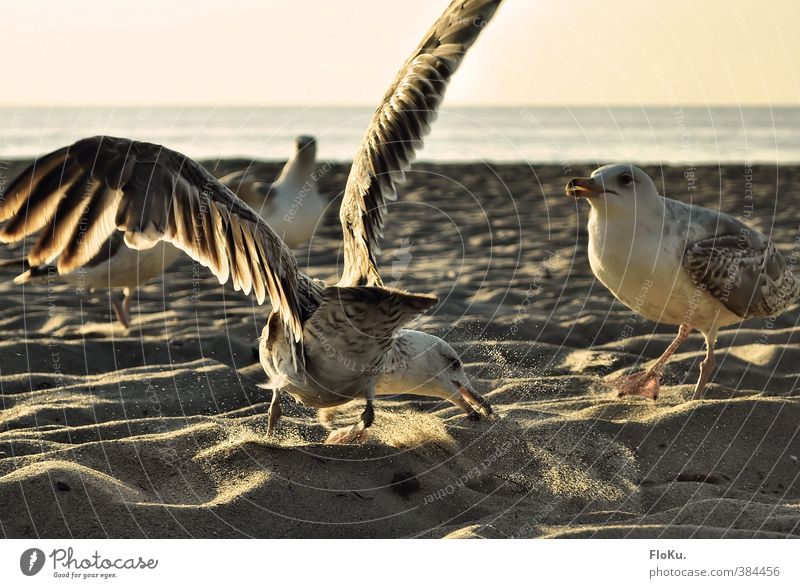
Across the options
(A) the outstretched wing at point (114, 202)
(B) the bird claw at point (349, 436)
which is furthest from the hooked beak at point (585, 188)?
(A) the outstretched wing at point (114, 202)

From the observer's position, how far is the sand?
4453 mm

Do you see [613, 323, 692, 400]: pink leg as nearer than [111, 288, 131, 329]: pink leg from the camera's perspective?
Yes

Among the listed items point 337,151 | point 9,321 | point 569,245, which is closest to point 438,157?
point 337,151

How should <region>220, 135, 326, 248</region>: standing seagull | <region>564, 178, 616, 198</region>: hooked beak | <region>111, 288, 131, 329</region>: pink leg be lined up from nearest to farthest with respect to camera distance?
<region>564, 178, 616, 198</region>: hooked beak < <region>111, 288, 131, 329</region>: pink leg < <region>220, 135, 326, 248</region>: standing seagull

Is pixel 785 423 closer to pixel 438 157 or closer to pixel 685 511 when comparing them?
pixel 685 511

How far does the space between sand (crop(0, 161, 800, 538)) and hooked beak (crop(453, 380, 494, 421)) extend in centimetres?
11

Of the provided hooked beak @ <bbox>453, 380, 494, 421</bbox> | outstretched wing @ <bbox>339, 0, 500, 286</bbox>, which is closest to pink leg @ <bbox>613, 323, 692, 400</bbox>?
hooked beak @ <bbox>453, 380, 494, 421</bbox>

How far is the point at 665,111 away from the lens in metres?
61.8

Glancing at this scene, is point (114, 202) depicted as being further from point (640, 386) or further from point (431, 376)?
point (640, 386)

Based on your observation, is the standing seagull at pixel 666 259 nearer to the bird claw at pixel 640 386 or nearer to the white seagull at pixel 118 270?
the bird claw at pixel 640 386

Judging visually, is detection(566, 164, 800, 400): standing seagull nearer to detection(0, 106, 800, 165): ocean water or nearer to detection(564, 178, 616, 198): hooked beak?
detection(564, 178, 616, 198): hooked beak

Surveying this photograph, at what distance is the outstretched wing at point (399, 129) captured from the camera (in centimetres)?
614

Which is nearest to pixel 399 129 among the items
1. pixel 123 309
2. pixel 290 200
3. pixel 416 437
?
pixel 416 437

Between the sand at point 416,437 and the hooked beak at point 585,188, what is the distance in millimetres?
1333
